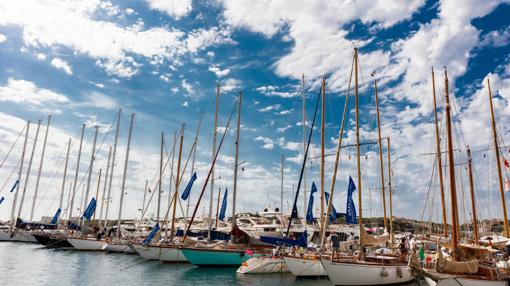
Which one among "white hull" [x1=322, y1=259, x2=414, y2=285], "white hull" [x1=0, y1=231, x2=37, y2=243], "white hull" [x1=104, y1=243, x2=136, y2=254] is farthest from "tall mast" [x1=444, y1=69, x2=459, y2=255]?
"white hull" [x1=0, y1=231, x2=37, y2=243]

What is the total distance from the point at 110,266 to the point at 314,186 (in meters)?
20.7

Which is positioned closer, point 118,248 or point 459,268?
point 459,268

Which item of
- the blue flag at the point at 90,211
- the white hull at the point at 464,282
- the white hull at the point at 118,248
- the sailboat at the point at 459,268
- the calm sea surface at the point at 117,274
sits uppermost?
the blue flag at the point at 90,211

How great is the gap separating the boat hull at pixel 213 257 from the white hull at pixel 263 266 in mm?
3306

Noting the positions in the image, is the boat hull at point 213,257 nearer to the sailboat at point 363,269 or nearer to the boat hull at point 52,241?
the sailboat at point 363,269

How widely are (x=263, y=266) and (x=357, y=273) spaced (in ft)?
30.5

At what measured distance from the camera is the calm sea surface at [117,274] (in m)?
25.2

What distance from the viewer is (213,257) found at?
1283 inches

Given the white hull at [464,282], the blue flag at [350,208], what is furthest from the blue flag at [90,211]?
the white hull at [464,282]

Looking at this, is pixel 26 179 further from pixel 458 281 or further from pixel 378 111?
pixel 458 281

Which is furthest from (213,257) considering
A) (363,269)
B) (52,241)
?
(52,241)

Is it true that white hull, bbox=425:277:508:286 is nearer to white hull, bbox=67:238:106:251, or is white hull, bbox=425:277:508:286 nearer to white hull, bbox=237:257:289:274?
white hull, bbox=237:257:289:274

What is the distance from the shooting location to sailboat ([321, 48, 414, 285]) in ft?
73.4

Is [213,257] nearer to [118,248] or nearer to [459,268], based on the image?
[118,248]
